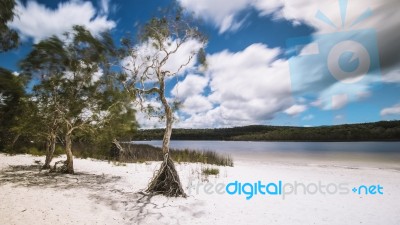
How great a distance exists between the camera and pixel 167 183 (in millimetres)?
7203

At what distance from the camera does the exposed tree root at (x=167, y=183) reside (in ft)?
23.2

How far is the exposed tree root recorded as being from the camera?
7.07 m

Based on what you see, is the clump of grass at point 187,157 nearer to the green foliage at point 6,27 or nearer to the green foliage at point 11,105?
the green foliage at point 11,105

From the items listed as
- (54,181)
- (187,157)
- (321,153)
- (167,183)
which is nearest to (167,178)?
(167,183)

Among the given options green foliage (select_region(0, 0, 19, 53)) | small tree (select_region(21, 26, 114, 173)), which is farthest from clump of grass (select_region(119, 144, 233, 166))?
green foliage (select_region(0, 0, 19, 53))

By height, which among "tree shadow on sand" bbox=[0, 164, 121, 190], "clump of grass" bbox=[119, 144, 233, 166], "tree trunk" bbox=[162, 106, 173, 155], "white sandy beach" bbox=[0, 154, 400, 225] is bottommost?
"white sandy beach" bbox=[0, 154, 400, 225]

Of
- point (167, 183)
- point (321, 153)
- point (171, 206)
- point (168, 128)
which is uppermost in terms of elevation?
point (168, 128)

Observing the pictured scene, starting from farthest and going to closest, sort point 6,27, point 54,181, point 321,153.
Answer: point 321,153 → point 54,181 → point 6,27

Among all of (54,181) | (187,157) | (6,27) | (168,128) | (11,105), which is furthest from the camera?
(187,157)

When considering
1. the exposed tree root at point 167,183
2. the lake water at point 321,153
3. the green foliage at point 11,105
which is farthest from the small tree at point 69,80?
the lake water at point 321,153

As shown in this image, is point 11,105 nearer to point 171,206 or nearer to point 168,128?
point 168,128

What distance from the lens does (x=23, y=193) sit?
6508 millimetres

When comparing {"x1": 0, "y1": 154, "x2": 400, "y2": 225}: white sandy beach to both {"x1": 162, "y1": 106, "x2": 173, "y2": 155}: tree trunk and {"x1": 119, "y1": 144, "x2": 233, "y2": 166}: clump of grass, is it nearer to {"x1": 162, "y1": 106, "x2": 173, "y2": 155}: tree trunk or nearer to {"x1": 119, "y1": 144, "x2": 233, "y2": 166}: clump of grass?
{"x1": 162, "y1": 106, "x2": 173, "y2": 155}: tree trunk

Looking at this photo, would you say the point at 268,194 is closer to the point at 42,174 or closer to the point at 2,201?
the point at 2,201
